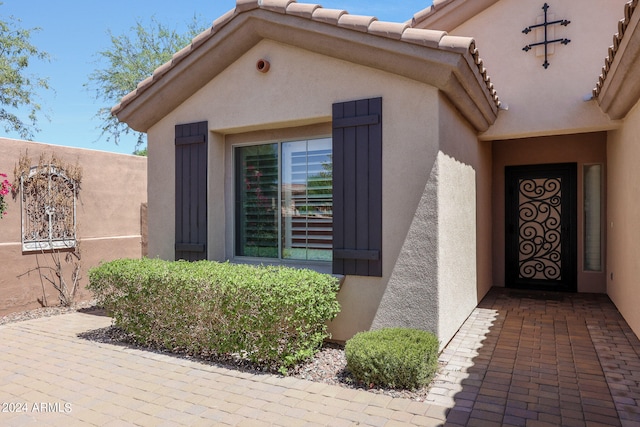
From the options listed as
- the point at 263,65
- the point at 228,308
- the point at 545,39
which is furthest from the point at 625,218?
the point at 228,308

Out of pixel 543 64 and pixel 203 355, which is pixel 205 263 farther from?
pixel 543 64

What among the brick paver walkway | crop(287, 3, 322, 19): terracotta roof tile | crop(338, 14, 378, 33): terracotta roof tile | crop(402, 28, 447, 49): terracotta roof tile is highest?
crop(287, 3, 322, 19): terracotta roof tile

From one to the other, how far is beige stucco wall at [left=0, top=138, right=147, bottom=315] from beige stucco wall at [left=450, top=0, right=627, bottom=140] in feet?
28.6

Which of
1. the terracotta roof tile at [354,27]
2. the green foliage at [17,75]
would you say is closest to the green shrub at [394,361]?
the terracotta roof tile at [354,27]

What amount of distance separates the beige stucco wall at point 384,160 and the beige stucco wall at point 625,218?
7.72 feet

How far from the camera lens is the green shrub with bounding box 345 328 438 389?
441 centimetres

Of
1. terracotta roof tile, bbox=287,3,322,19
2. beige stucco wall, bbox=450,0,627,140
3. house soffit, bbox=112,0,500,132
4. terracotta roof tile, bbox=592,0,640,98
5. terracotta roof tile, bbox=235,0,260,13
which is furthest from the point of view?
beige stucco wall, bbox=450,0,627,140

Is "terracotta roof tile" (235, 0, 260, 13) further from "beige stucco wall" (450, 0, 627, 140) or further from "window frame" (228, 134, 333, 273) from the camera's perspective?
"beige stucco wall" (450, 0, 627, 140)

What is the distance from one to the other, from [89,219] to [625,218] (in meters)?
11.0

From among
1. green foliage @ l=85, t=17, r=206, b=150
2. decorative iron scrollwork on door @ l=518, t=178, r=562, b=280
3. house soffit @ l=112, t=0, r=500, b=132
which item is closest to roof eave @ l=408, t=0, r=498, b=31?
house soffit @ l=112, t=0, r=500, b=132

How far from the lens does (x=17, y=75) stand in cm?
1814

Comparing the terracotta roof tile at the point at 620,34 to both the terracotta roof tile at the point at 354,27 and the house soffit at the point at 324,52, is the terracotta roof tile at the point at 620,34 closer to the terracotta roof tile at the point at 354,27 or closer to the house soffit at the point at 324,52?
the terracotta roof tile at the point at 354,27

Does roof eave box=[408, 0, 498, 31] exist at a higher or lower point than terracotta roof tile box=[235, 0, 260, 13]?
higher

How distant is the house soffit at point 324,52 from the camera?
521cm
